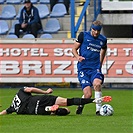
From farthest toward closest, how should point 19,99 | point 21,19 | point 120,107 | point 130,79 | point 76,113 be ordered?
point 21,19 < point 130,79 < point 120,107 < point 76,113 < point 19,99

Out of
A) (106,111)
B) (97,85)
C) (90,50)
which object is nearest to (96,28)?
(90,50)

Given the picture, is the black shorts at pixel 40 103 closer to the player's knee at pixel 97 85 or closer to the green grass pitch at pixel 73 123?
the green grass pitch at pixel 73 123

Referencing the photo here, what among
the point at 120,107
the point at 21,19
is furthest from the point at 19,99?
the point at 21,19

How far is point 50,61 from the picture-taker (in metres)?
22.9

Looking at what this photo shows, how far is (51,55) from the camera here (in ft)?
75.0

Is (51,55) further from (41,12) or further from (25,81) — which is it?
(41,12)

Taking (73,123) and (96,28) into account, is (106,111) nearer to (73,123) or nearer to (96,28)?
(96,28)

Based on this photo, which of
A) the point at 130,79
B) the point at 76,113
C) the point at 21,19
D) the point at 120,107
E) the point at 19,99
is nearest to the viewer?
the point at 19,99

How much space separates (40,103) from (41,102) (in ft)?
0.12

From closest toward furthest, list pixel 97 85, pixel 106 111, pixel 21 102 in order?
pixel 21 102 < pixel 106 111 < pixel 97 85

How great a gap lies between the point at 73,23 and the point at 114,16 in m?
2.52

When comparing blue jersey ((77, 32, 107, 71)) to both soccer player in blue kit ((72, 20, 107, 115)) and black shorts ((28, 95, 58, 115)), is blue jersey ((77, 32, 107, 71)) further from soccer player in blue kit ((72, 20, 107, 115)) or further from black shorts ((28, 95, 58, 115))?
black shorts ((28, 95, 58, 115))

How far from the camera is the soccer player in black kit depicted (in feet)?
44.5

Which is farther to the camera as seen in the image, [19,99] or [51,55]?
[51,55]
